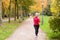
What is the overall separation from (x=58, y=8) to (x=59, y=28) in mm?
1367

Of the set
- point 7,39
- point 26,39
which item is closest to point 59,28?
point 26,39

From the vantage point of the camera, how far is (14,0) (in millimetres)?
42906

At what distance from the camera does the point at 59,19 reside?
1416 cm

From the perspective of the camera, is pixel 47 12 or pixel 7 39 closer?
pixel 7 39

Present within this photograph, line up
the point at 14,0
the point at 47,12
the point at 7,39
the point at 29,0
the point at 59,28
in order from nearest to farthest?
the point at 59,28 → the point at 7,39 → the point at 14,0 → the point at 29,0 → the point at 47,12

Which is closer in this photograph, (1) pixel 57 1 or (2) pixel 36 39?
(1) pixel 57 1

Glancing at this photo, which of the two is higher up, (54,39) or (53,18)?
(53,18)

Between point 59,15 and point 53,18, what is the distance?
1.75ft

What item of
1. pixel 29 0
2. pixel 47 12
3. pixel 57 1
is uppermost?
pixel 57 1

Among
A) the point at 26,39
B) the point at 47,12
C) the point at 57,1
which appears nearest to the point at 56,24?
the point at 57,1

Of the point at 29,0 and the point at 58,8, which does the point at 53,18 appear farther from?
the point at 29,0

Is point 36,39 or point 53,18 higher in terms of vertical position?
point 53,18

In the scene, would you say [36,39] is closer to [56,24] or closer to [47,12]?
[56,24]

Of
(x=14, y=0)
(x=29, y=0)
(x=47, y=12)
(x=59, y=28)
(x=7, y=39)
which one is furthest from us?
(x=47, y=12)
